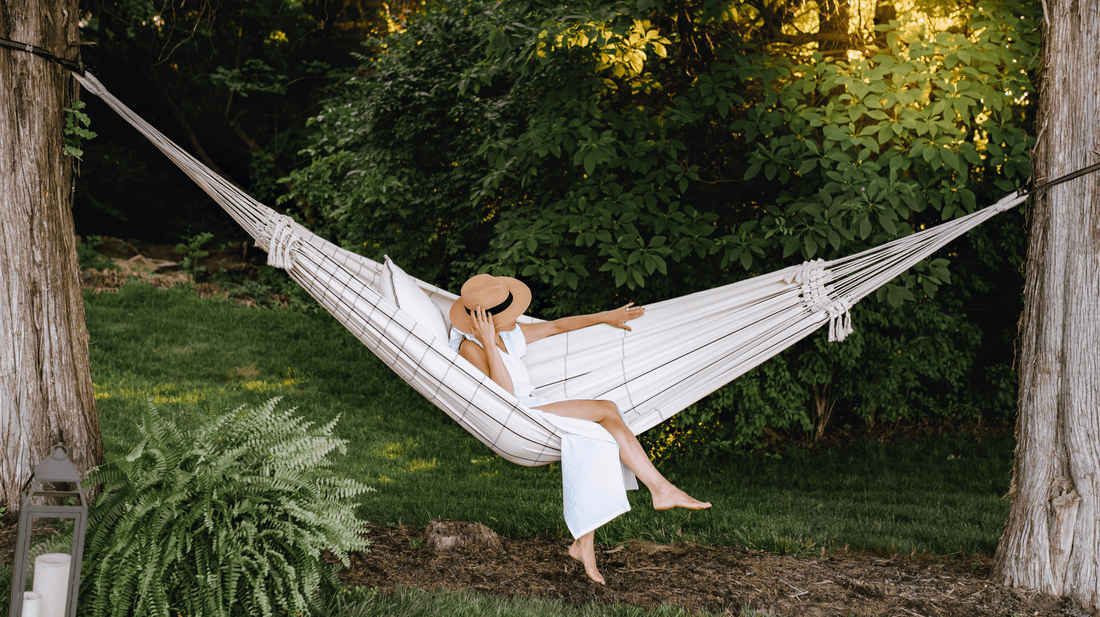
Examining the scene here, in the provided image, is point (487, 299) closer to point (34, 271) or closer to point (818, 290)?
point (818, 290)

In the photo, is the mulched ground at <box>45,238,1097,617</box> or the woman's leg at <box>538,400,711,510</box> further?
the woman's leg at <box>538,400,711,510</box>

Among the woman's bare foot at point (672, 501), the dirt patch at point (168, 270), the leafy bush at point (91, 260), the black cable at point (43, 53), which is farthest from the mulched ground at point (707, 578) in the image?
the leafy bush at point (91, 260)

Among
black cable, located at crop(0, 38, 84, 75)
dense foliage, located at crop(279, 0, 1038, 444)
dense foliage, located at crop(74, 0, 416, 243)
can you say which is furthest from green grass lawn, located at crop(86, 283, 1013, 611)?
dense foliage, located at crop(74, 0, 416, 243)

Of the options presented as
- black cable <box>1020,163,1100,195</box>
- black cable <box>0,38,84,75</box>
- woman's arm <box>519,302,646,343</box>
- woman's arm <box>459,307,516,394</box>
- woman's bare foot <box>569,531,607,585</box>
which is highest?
black cable <box>0,38,84,75</box>

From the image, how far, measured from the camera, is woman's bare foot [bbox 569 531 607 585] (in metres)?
2.20

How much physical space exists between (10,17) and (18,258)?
0.64 m

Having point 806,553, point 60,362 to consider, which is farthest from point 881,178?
point 60,362

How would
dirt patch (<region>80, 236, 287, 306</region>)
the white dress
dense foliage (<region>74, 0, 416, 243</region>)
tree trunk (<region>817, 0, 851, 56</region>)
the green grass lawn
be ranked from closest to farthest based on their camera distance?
1. the white dress
2. the green grass lawn
3. tree trunk (<region>817, 0, 851, 56</region>)
4. dirt patch (<region>80, 236, 287, 306</region>)
5. dense foliage (<region>74, 0, 416, 243</region>)

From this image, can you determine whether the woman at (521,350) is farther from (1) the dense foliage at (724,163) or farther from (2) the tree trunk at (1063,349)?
(2) the tree trunk at (1063,349)

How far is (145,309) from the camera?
18.9 feet

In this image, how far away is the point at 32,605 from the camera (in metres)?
1.46

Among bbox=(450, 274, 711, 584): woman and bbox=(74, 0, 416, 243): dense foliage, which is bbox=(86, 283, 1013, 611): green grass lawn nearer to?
bbox=(450, 274, 711, 584): woman

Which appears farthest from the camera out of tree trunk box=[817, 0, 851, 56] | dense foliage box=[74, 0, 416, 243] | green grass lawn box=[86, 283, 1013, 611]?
dense foliage box=[74, 0, 416, 243]

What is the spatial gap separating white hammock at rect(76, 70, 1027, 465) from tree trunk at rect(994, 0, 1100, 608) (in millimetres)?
175
